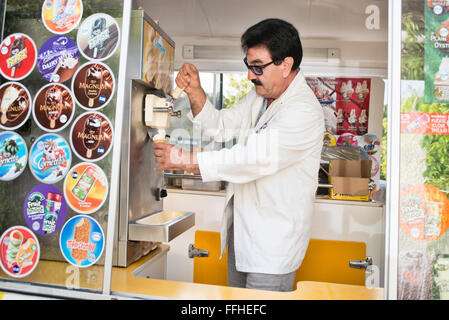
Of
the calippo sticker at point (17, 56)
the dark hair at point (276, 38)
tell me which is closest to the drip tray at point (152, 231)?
the calippo sticker at point (17, 56)

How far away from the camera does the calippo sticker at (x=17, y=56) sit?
4.66 feet

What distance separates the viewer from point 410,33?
3.73 feet

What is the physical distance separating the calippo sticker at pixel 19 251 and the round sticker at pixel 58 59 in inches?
23.9

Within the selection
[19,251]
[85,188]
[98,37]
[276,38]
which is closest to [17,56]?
[98,37]

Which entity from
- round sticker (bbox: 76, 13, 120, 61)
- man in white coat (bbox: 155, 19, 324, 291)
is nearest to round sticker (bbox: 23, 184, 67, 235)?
man in white coat (bbox: 155, 19, 324, 291)

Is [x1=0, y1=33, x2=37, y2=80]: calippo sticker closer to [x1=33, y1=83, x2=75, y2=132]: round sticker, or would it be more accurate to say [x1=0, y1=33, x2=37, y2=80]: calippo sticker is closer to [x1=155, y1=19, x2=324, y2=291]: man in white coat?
[x1=33, y1=83, x2=75, y2=132]: round sticker

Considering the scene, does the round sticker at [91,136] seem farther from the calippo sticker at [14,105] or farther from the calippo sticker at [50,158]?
the calippo sticker at [14,105]

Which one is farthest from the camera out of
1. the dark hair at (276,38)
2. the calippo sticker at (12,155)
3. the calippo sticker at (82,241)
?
the dark hair at (276,38)

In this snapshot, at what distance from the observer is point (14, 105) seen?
4.69 ft

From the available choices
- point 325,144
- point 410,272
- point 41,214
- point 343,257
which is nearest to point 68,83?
point 41,214

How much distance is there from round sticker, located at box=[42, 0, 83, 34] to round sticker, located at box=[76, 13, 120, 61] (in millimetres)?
46

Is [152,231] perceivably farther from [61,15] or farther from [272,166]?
[61,15]

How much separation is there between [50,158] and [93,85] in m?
0.33

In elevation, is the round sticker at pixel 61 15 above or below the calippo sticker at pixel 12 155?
above
